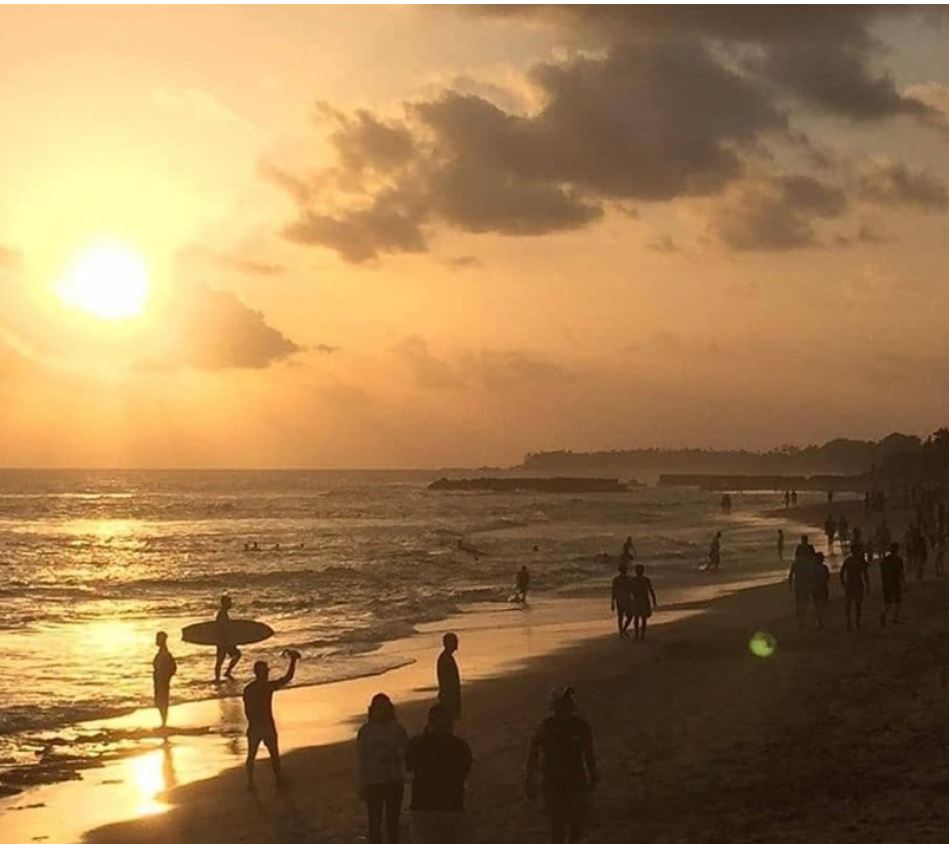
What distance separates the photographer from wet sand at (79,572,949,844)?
1083 cm

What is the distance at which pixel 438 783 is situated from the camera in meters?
8.85

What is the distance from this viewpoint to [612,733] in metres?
15.7

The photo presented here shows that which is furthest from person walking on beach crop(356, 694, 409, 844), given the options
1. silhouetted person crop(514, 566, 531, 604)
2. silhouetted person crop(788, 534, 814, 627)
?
silhouetted person crop(514, 566, 531, 604)

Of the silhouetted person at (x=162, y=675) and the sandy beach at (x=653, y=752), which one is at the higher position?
the silhouetted person at (x=162, y=675)

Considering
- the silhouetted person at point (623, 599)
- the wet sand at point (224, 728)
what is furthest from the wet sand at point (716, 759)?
the silhouetted person at point (623, 599)

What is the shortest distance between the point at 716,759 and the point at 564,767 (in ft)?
13.8

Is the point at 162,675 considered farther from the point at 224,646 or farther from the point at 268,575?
the point at 268,575

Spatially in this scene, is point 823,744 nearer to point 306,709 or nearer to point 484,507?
point 306,709

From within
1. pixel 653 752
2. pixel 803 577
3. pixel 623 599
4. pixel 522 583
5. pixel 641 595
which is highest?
pixel 803 577

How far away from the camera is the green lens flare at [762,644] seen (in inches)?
847

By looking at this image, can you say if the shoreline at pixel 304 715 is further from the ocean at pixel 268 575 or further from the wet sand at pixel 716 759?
the ocean at pixel 268 575

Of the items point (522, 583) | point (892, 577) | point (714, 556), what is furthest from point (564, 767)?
point (714, 556)

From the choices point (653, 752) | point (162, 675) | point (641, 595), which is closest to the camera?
point (653, 752)

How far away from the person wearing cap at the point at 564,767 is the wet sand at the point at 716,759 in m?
1.12
